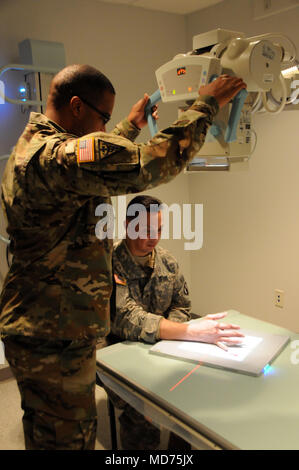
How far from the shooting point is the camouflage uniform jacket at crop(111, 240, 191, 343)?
1817 millimetres

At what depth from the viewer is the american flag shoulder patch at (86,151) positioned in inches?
37.7

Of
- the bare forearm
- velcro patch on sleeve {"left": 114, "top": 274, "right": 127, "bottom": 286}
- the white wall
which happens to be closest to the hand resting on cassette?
the bare forearm

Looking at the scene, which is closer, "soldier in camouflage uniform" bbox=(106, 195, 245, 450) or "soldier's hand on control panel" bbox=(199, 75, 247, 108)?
"soldier's hand on control panel" bbox=(199, 75, 247, 108)

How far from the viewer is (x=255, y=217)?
318 cm

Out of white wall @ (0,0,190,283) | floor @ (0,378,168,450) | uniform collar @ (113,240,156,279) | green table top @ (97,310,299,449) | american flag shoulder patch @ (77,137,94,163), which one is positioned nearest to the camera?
Result: american flag shoulder patch @ (77,137,94,163)

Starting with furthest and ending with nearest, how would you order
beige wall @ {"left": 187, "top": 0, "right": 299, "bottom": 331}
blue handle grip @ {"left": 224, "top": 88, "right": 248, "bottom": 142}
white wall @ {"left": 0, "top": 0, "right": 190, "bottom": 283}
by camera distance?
beige wall @ {"left": 187, "top": 0, "right": 299, "bottom": 331}
white wall @ {"left": 0, "top": 0, "right": 190, "bottom": 283}
blue handle grip @ {"left": 224, "top": 88, "right": 248, "bottom": 142}

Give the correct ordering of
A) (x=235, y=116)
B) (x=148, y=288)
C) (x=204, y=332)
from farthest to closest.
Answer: (x=148, y=288), (x=204, y=332), (x=235, y=116)

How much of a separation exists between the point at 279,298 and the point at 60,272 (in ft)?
7.54

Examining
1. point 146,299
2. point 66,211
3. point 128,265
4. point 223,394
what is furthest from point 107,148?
point 146,299

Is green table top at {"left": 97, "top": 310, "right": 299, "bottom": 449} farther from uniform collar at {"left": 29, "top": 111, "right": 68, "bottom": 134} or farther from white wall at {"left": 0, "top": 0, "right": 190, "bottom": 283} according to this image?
white wall at {"left": 0, "top": 0, "right": 190, "bottom": 283}

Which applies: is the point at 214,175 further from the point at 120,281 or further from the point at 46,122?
the point at 46,122

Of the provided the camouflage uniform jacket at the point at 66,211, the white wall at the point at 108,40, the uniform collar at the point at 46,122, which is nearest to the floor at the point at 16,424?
the white wall at the point at 108,40

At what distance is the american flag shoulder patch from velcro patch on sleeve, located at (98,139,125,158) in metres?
0.02
